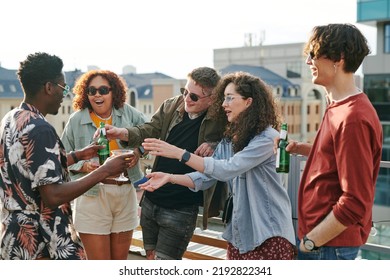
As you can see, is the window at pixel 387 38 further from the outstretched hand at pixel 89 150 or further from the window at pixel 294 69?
the outstretched hand at pixel 89 150

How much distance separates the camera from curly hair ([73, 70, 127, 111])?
130 inches

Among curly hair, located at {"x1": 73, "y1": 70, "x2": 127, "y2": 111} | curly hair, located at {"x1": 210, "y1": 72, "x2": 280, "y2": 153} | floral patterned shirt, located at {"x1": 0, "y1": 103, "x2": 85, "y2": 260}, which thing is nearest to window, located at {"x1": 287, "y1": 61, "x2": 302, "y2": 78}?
curly hair, located at {"x1": 73, "y1": 70, "x2": 127, "y2": 111}

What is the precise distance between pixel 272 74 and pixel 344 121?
55.9 m

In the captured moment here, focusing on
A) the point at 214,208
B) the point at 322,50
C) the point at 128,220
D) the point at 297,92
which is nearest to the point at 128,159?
the point at 214,208

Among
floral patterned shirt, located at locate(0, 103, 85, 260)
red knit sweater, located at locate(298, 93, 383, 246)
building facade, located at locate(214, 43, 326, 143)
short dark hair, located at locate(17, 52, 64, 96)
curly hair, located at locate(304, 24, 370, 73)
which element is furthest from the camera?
building facade, located at locate(214, 43, 326, 143)

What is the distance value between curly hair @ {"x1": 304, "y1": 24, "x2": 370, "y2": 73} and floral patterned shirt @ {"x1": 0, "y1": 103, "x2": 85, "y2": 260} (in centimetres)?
123

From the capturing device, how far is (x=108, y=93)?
3.29 meters

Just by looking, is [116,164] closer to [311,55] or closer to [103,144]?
[103,144]

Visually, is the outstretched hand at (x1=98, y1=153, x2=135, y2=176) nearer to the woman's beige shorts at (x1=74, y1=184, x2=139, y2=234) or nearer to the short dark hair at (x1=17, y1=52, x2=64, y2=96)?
the short dark hair at (x1=17, y1=52, x2=64, y2=96)

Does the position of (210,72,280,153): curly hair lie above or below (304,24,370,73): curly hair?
below

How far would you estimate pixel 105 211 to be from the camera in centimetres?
322

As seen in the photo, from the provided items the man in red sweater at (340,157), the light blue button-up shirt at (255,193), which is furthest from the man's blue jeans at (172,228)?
the man in red sweater at (340,157)

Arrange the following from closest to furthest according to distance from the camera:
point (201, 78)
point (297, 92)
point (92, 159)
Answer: point (201, 78) → point (92, 159) → point (297, 92)
